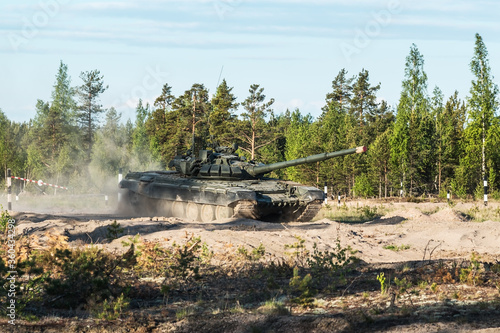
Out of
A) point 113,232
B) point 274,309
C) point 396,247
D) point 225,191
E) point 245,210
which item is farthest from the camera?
point 225,191

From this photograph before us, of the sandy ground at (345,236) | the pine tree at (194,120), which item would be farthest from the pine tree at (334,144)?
the sandy ground at (345,236)

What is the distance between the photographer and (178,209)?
20.6 m

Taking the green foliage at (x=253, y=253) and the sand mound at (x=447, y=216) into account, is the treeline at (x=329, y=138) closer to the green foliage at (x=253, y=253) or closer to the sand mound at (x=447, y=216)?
the sand mound at (x=447, y=216)

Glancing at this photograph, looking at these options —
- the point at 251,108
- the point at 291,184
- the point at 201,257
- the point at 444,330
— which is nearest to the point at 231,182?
the point at 291,184

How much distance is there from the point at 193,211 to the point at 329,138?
108ft

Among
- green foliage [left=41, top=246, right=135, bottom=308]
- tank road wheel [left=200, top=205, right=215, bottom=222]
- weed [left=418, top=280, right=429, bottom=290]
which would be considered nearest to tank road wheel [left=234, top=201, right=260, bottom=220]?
tank road wheel [left=200, top=205, right=215, bottom=222]

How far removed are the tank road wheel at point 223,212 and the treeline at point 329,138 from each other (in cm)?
1906

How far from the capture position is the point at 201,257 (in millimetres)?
10602

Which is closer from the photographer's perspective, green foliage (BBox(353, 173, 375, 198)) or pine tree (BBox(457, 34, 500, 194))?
pine tree (BBox(457, 34, 500, 194))

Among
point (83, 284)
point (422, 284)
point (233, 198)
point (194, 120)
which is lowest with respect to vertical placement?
point (83, 284)

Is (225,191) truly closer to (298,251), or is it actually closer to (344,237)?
(344,237)

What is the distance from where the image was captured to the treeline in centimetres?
4269

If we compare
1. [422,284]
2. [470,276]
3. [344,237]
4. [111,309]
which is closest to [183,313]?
[111,309]

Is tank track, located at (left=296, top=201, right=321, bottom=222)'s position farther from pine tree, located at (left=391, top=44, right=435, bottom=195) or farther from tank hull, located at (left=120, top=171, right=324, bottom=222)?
pine tree, located at (left=391, top=44, right=435, bottom=195)
